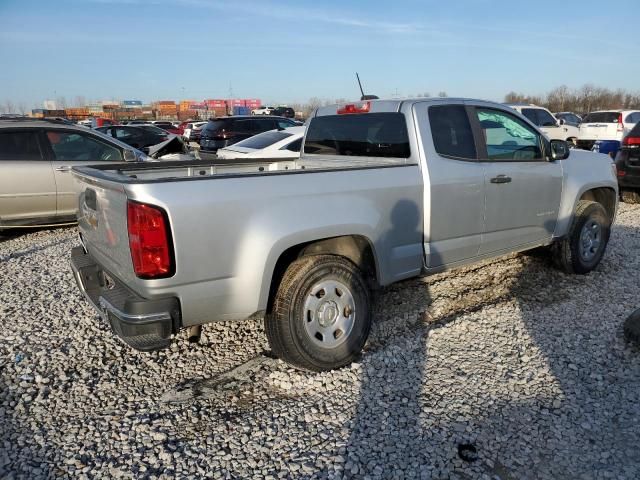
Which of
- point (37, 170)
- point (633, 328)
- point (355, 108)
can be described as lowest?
point (633, 328)

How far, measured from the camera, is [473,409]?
9.95 ft

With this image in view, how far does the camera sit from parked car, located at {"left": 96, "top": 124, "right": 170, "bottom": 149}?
55.3 ft

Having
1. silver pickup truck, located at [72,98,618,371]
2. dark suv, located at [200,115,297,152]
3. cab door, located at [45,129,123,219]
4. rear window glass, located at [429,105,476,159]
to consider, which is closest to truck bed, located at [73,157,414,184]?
silver pickup truck, located at [72,98,618,371]

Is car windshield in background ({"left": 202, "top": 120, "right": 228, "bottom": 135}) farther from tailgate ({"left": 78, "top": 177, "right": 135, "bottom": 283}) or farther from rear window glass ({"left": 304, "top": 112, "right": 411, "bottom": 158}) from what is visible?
tailgate ({"left": 78, "top": 177, "right": 135, "bottom": 283})

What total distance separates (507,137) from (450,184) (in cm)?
118

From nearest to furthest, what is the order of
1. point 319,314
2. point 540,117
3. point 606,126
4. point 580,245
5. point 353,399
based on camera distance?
1. point 353,399
2. point 319,314
3. point 580,245
4. point 540,117
5. point 606,126

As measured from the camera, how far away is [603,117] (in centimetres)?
1784

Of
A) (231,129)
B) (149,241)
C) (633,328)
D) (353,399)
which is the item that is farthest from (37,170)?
(231,129)

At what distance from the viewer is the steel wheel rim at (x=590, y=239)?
5375 millimetres

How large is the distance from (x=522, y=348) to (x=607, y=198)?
2904 mm

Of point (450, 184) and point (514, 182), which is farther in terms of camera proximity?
point (514, 182)

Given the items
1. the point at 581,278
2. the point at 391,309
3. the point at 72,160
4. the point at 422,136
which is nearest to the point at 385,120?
the point at 422,136

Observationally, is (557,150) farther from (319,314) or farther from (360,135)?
(319,314)

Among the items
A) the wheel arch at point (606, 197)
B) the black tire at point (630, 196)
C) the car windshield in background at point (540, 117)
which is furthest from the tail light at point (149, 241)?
the car windshield in background at point (540, 117)
